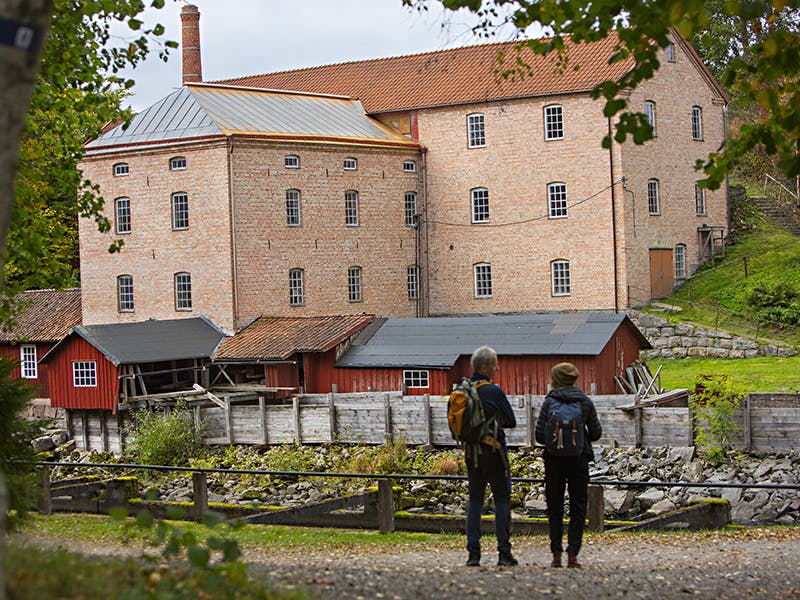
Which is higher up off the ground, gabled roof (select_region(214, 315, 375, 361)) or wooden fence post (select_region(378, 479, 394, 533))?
gabled roof (select_region(214, 315, 375, 361))

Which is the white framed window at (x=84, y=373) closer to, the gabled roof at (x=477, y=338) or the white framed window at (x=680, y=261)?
the gabled roof at (x=477, y=338)

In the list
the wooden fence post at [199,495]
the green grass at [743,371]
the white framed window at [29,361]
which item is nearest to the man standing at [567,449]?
the wooden fence post at [199,495]

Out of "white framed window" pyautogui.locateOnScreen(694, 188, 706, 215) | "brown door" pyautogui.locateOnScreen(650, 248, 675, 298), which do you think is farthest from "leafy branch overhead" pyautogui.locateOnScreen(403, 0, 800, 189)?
"white framed window" pyautogui.locateOnScreen(694, 188, 706, 215)

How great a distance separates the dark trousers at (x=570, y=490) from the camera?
362 inches

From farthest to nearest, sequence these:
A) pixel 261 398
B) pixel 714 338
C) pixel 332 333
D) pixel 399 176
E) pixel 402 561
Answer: pixel 399 176 → pixel 714 338 → pixel 332 333 → pixel 261 398 → pixel 402 561

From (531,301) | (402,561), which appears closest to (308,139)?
(531,301)

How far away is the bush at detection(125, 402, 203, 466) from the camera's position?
28.8m

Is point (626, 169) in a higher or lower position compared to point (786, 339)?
higher

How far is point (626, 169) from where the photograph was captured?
37969 millimetres

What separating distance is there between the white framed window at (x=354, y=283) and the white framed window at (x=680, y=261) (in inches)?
455

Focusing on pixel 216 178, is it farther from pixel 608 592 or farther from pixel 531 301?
pixel 608 592

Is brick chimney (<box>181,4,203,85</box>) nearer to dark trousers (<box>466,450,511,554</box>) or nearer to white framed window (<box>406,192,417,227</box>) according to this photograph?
white framed window (<box>406,192,417,227</box>)

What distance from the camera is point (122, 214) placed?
38031 millimetres

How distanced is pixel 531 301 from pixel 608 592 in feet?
103
